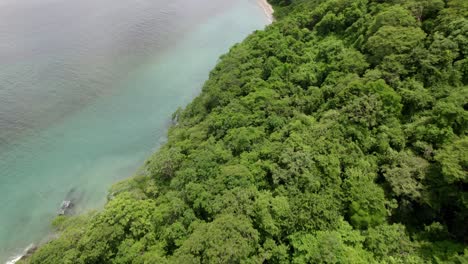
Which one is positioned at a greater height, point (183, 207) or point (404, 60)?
point (183, 207)

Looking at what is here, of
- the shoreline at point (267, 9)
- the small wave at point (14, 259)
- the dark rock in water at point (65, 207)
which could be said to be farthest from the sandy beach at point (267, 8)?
the small wave at point (14, 259)

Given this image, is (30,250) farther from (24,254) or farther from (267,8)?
(267,8)

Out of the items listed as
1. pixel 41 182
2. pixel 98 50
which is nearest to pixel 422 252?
pixel 41 182

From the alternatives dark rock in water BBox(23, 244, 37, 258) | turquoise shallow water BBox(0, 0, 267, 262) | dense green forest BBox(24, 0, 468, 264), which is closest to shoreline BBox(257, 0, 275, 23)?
turquoise shallow water BBox(0, 0, 267, 262)

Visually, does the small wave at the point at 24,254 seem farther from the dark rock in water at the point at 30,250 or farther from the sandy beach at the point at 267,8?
the sandy beach at the point at 267,8

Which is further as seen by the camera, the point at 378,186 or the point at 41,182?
the point at 41,182

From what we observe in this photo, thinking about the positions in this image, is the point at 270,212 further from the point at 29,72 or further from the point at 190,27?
the point at 190,27
